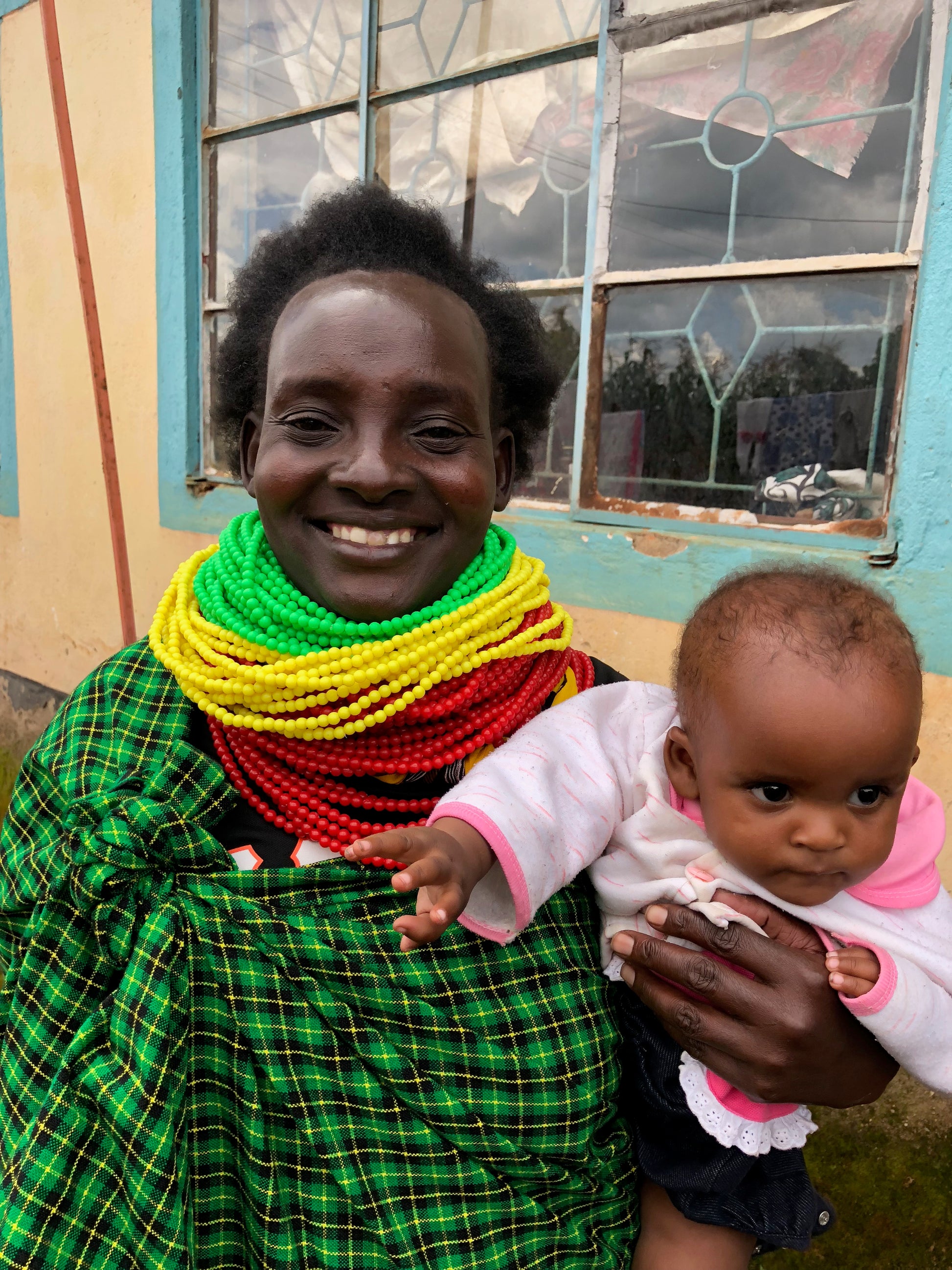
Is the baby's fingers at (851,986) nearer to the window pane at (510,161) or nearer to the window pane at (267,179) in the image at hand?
the window pane at (510,161)

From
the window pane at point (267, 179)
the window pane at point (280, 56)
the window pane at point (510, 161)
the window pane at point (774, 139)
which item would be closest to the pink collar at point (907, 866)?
the window pane at point (774, 139)

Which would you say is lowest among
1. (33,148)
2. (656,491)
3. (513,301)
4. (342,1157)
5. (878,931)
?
(342,1157)

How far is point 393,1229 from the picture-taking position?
1.13 metres

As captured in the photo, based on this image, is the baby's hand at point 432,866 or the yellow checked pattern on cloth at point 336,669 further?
the yellow checked pattern on cloth at point 336,669

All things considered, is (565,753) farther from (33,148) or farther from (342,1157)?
(33,148)

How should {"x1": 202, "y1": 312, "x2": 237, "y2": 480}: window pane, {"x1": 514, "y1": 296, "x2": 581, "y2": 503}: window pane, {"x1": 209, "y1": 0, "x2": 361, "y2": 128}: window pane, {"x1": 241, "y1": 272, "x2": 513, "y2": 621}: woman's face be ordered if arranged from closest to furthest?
{"x1": 241, "y1": 272, "x2": 513, "y2": 621}: woman's face < {"x1": 514, "y1": 296, "x2": 581, "y2": 503}: window pane < {"x1": 209, "y1": 0, "x2": 361, "y2": 128}: window pane < {"x1": 202, "y1": 312, "x2": 237, "y2": 480}: window pane

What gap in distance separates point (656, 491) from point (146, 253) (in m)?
2.58

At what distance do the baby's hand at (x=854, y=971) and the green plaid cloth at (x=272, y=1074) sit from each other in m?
0.33

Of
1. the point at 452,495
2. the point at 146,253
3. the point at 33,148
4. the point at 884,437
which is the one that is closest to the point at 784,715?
the point at 452,495

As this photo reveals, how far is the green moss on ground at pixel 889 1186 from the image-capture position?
89.7 inches

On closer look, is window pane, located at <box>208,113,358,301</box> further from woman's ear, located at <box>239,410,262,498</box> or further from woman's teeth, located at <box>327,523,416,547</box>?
woman's teeth, located at <box>327,523,416,547</box>

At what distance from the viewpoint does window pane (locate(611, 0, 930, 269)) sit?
7.14 ft

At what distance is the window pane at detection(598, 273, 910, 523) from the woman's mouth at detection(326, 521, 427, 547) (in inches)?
59.6

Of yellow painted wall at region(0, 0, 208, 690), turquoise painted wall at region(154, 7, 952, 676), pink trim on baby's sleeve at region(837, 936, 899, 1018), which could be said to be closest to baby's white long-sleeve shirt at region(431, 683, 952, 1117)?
pink trim on baby's sleeve at region(837, 936, 899, 1018)
